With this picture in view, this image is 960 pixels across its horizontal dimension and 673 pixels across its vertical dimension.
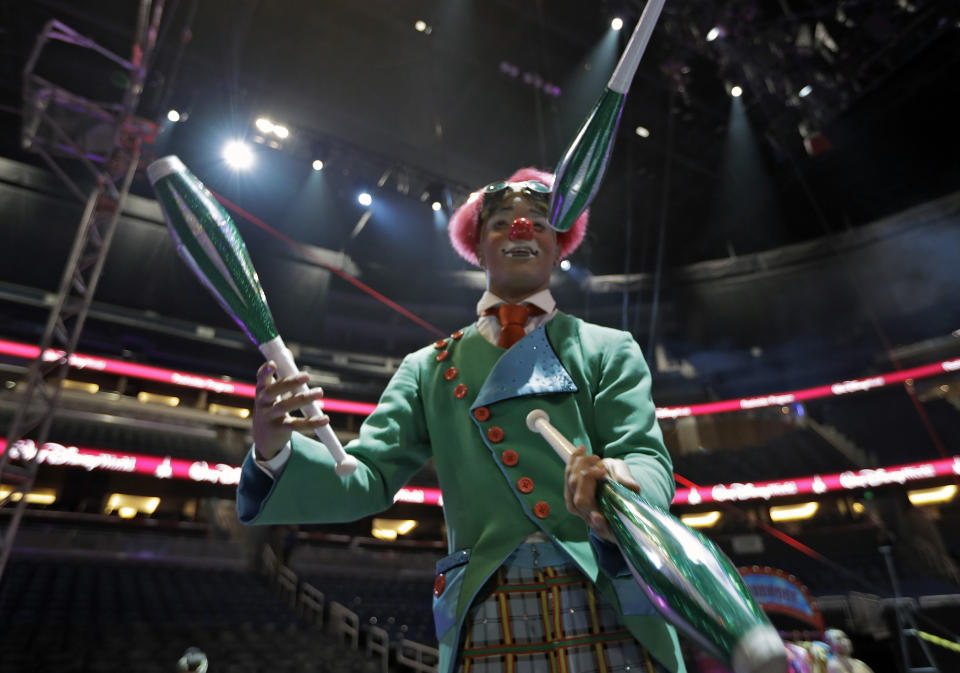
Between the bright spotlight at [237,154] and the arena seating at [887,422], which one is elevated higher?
the bright spotlight at [237,154]

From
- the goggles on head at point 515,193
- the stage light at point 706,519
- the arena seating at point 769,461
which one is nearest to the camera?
the goggles on head at point 515,193

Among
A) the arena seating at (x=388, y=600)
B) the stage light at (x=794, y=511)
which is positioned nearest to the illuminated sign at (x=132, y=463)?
the arena seating at (x=388, y=600)

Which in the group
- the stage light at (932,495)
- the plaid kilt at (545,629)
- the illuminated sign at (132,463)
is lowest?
the plaid kilt at (545,629)

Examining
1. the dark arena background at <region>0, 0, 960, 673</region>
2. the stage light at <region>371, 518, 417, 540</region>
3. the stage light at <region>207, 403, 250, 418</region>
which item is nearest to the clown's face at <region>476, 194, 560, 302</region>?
the dark arena background at <region>0, 0, 960, 673</region>

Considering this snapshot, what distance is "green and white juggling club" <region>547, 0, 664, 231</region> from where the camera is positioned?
111 cm

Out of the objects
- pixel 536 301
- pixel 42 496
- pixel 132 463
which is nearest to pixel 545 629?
pixel 536 301

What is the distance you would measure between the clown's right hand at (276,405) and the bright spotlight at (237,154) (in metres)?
14.0

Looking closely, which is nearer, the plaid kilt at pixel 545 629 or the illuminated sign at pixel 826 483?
the plaid kilt at pixel 545 629

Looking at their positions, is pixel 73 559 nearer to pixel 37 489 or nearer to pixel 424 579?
pixel 37 489

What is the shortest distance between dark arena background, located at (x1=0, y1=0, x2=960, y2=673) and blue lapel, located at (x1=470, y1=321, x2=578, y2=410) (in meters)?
6.97

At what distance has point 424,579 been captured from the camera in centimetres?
1481

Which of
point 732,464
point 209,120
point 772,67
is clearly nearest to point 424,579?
point 732,464

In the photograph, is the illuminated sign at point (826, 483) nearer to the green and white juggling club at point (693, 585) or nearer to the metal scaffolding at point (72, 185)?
the metal scaffolding at point (72, 185)

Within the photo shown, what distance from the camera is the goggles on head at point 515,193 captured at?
1544mm
